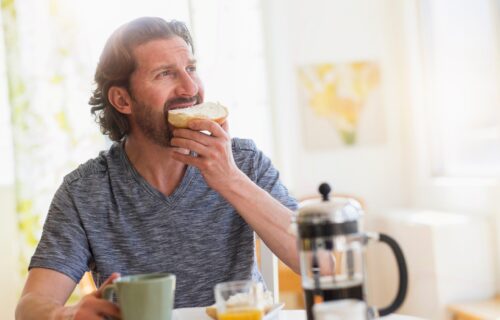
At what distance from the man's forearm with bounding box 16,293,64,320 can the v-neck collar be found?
37cm

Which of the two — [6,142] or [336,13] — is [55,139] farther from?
[336,13]

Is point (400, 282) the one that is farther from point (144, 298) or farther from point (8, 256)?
point (8, 256)

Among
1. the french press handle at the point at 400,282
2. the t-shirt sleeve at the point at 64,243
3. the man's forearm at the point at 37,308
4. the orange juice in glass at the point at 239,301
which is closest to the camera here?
the french press handle at the point at 400,282

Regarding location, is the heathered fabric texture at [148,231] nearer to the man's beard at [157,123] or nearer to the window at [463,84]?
the man's beard at [157,123]

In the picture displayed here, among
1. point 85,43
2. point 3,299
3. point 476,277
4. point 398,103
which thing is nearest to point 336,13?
point 398,103

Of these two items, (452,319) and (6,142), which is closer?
(452,319)

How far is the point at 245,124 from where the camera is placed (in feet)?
12.1

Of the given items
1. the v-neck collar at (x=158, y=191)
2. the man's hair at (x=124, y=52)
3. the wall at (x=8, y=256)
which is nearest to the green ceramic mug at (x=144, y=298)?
the v-neck collar at (x=158, y=191)

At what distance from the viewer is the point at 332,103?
12.0 ft

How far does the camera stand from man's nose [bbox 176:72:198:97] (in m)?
1.67

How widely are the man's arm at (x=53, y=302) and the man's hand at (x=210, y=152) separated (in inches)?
14.8

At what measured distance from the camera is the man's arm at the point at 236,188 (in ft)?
4.89

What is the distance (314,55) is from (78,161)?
1.36 metres

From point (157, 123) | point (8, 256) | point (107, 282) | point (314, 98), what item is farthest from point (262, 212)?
point (8, 256)
